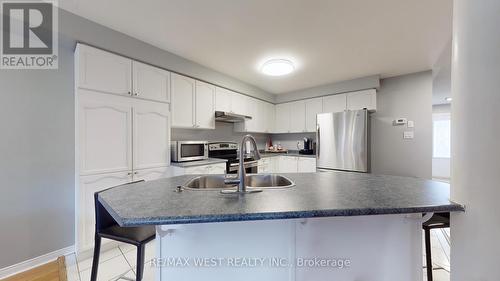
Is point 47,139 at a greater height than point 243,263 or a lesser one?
greater

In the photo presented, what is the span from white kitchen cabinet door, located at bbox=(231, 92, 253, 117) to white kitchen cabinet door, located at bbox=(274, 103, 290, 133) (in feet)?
3.36

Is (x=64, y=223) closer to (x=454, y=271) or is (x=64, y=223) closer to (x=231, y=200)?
(x=231, y=200)

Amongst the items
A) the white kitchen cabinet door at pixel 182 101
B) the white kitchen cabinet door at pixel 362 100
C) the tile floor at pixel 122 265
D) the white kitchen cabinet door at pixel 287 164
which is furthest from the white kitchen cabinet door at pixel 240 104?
the tile floor at pixel 122 265

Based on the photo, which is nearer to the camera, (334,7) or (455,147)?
(455,147)

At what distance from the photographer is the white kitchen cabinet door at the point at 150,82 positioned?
89.1 inches

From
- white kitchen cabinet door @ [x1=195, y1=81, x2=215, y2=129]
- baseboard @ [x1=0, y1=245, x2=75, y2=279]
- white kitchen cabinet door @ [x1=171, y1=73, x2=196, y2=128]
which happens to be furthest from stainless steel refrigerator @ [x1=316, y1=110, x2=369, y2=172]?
baseboard @ [x1=0, y1=245, x2=75, y2=279]

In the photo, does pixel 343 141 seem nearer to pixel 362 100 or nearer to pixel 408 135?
pixel 362 100

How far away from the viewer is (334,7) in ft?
5.61

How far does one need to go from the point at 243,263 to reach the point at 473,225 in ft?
3.22

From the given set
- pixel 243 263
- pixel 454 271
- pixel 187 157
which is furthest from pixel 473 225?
pixel 187 157

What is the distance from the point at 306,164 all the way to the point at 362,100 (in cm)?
156

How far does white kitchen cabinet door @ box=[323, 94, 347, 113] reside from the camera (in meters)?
3.72

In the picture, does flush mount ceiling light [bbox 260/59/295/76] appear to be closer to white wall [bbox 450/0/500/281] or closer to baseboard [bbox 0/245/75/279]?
white wall [bbox 450/0/500/281]

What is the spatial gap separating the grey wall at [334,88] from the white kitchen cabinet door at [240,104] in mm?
1101
